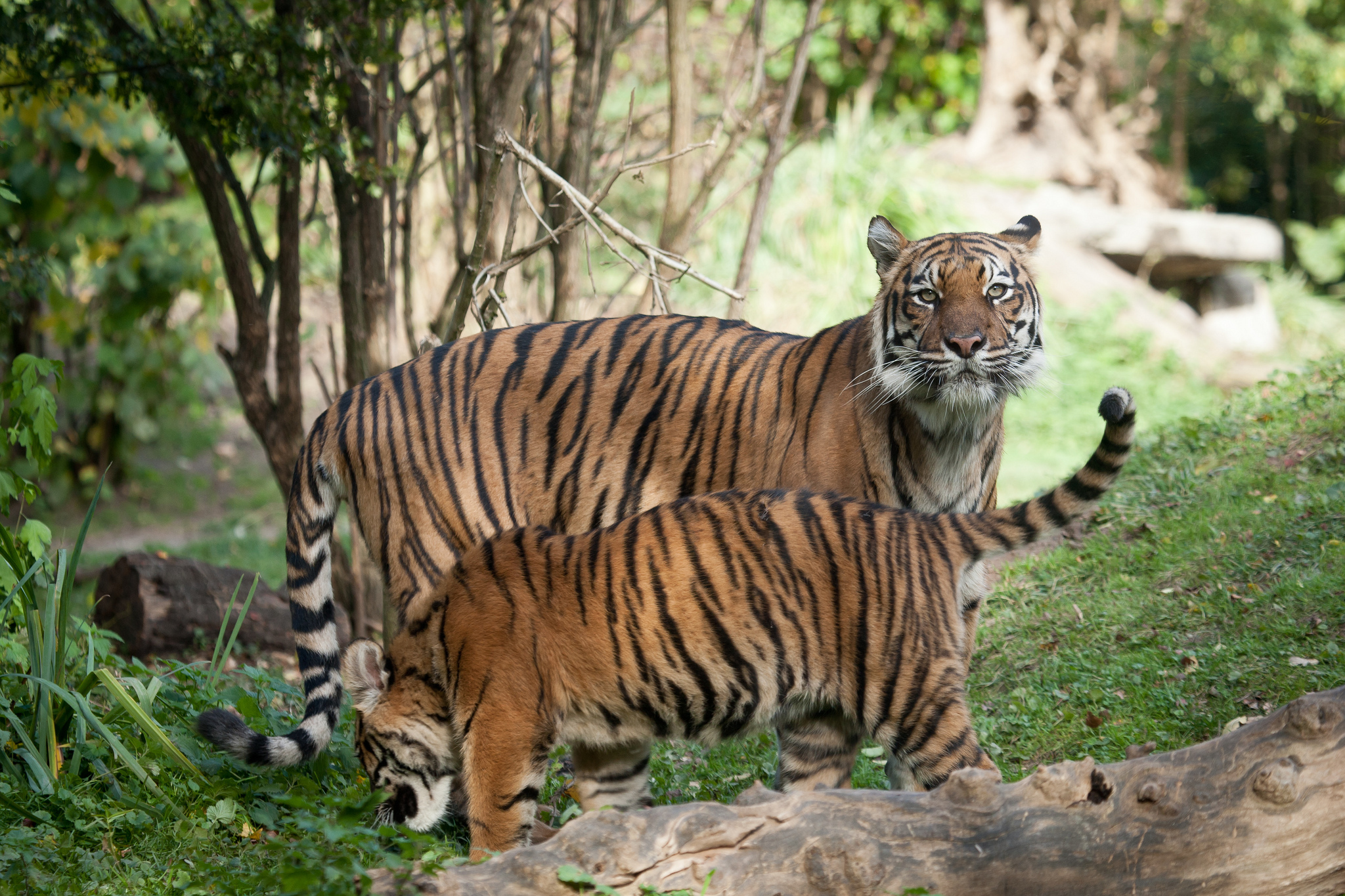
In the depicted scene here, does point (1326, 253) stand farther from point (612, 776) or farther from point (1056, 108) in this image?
point (612, 776)

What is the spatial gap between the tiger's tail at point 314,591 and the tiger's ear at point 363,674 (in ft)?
0.76

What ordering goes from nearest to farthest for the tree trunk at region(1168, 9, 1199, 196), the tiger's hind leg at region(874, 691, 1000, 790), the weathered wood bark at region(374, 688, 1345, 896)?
the weathered wood bark at region(374, 688, 1345, 896)
the tiger's hind leg at region(874, 691, 1000, 790)
the tree trunk at region(1168, 9, 1199, 196)

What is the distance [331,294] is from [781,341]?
9.88m

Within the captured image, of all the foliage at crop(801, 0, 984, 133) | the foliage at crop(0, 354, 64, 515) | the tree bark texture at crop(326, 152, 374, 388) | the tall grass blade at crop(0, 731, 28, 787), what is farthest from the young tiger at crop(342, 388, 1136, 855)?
the foliage at crop(801, 0, 984, 133)

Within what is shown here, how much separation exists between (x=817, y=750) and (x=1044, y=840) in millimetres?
890

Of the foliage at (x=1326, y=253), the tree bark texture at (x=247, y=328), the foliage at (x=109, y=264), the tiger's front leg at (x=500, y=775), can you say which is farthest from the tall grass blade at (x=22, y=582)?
the foliage at (x=1326, y=253)

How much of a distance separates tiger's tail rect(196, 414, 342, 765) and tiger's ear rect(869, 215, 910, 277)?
194 centimetres

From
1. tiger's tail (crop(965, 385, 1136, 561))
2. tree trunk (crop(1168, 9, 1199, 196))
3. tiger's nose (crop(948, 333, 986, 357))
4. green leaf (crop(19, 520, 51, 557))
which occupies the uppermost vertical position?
tree trunk (crop(1168, 9, 1199, 196))

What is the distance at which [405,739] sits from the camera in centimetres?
350

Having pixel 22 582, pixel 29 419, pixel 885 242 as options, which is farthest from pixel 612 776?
pixel 29 419

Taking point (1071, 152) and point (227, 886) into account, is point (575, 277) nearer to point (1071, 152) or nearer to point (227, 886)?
point (227, 886)

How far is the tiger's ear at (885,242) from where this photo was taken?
13.5 feet

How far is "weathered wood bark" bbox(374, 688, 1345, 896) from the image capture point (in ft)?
8.67

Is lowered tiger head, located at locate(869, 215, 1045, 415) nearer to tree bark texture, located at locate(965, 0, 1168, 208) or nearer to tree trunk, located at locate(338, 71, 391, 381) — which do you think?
tree trunk, located at locate(338, 71, 391, 381)
